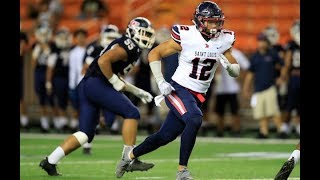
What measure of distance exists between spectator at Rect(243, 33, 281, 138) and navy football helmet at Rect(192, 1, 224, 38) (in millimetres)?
6731

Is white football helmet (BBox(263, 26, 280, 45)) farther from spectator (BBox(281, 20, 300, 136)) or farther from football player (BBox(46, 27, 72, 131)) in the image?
football player (BBox(46, 27, 72, 131))

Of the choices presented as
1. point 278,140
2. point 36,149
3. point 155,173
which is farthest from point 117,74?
point 278,140

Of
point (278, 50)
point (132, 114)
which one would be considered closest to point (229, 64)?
point (132, 114)

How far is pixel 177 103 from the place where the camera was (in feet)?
26.6

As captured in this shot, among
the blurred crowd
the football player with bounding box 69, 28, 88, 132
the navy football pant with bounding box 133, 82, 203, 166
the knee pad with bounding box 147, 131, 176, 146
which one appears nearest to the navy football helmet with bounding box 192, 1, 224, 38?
the navy football pant with bounding box 133, 82, 203, 166

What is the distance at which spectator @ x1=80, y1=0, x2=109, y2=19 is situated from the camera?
1889 centimetres

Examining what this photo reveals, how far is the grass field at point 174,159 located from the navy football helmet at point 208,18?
4.99 feet

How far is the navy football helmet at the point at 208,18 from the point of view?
810cm

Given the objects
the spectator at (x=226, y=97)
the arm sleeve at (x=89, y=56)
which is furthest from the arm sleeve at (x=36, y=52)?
the arm sleeve at (x=89, y=56)

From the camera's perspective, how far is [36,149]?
1267 cm

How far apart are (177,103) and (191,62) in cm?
39

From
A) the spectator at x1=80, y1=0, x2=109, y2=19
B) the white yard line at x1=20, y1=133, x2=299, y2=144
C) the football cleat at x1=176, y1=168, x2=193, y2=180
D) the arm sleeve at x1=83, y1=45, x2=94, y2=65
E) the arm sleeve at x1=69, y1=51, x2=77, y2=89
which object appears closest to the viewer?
the football cleat at x1=176, y1=168, x2=193, y2=180
